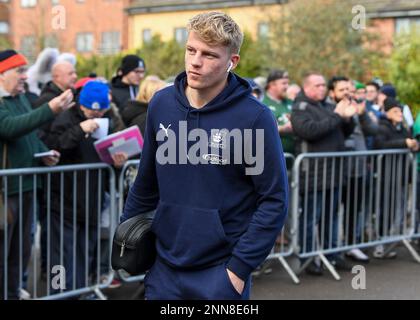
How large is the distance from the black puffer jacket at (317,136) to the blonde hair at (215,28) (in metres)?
4.58

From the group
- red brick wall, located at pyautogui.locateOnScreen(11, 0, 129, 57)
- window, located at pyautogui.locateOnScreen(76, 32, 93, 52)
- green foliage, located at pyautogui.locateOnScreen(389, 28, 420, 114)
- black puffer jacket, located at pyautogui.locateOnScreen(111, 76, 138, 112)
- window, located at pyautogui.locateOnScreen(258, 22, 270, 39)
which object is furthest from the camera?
window, located at pyautogui.locateOnScreen(76, 32, 93, 52)

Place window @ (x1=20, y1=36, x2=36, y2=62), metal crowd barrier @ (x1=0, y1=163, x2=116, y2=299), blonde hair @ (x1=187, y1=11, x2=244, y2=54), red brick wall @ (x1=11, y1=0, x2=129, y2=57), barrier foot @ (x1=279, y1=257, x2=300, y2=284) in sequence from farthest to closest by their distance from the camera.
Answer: red brick wall @ (x1=11, y1=0, x2=129, y2=57)
window @ (x1=20, y1=36, x2=36, y2=62)
barrier foot @ (x1=279, y1=257, x2=300, y2=284)
metal crowd barrier @ (x1=0, y1=163, x2=116, y2=299)
blonde hair @ (x1=187, y1=11, x2=244, y2=54)

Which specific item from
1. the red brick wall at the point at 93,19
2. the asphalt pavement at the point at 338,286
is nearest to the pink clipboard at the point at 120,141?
the asphalt pavement at the point at 338,286

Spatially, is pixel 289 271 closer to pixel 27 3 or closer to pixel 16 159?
pixel 16 159

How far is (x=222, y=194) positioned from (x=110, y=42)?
4898 cm

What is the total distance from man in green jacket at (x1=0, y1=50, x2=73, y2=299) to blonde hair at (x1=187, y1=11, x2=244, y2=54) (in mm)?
2645

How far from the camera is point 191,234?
3.40m

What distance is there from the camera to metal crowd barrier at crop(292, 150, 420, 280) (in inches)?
310

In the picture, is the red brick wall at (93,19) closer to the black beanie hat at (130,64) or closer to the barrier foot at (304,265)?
the black beanie hat at (130,64)

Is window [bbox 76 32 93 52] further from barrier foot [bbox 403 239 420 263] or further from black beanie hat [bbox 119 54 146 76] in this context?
barrier foot [bbox 403 239 420 263]

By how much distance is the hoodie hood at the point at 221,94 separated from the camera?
335 cm

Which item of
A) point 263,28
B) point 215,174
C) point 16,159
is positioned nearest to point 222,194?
point 215,174

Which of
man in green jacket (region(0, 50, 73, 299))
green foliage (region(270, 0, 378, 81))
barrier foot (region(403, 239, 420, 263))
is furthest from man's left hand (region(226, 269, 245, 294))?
green foliage (region(270, 0, 378, 81))

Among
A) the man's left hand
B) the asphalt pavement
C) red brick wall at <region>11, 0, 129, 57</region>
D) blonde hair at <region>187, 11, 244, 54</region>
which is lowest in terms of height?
the asphalt pavement
